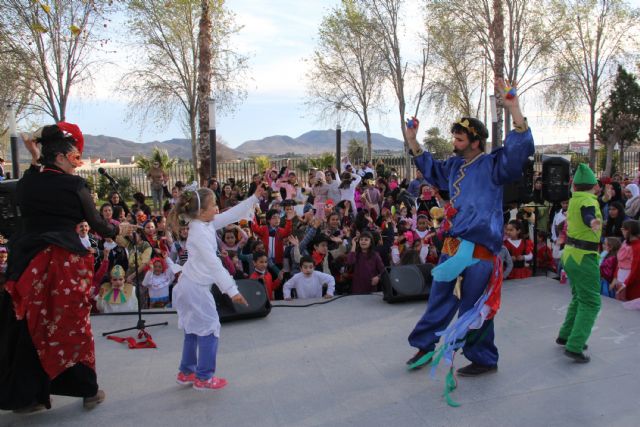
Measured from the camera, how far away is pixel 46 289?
324cm

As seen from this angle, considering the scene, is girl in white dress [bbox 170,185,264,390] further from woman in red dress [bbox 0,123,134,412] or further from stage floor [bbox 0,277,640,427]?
woman in red dress [bbox 0,123,134,412]

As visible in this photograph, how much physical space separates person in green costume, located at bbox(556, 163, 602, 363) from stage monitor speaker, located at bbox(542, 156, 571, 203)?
369 millimetres

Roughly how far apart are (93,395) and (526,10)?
18.5 metres

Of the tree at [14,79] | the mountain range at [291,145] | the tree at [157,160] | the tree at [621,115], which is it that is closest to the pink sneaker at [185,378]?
the tree at [14,79]

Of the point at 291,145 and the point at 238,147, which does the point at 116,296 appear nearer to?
the point at 238,147

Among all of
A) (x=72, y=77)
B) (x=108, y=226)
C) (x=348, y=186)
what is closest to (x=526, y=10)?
(x=348, y=186)

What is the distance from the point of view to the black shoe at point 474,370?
384cm

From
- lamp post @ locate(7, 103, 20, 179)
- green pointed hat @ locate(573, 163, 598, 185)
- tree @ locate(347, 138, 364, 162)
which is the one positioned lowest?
green pointed hat @ locate(573, 163, 598, 185)

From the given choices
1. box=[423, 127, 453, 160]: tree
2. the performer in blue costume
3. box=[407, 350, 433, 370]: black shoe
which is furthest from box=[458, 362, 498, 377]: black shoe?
box=[423, 127, 453, 160]: tree

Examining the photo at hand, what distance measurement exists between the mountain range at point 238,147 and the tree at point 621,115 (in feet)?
147

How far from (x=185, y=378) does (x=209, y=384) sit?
20 centimetres

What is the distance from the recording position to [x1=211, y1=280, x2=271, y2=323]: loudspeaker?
5184 millimetres

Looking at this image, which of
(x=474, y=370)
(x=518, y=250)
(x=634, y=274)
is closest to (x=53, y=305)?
(x=474, y=370)

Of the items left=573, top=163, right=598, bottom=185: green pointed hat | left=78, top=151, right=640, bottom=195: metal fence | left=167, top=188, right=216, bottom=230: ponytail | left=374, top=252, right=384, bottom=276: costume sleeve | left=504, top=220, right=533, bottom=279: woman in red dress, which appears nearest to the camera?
left=167, top=188, right=216, bottom=230: ponytail
